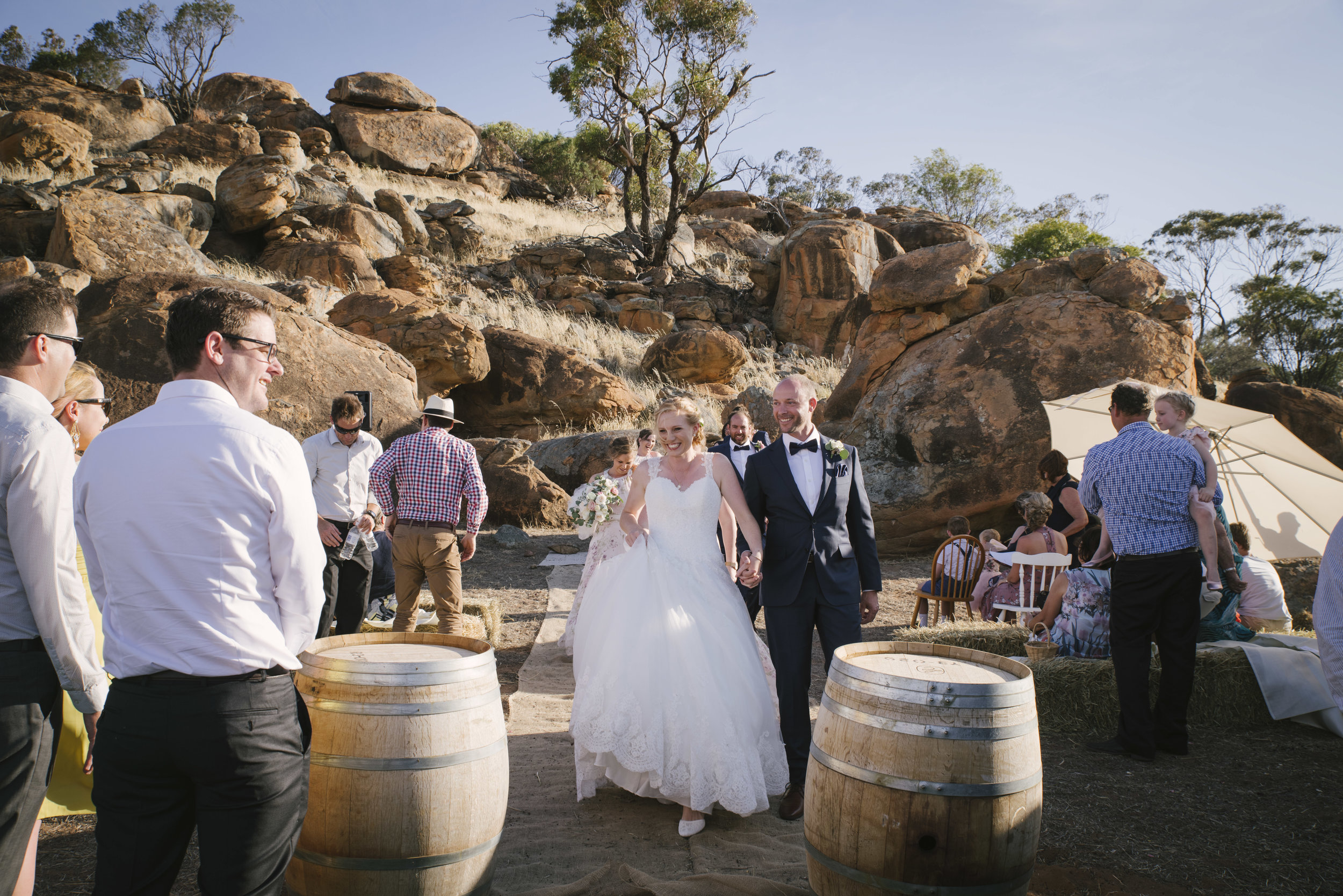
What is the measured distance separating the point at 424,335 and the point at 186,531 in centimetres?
1250

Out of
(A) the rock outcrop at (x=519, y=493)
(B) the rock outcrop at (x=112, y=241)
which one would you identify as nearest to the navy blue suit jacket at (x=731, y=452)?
(A) the rock outcrop at (x=519, y=493)

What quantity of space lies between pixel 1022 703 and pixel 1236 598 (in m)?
4.37

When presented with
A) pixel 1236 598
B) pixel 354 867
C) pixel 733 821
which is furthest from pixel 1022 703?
pixel 1236 598

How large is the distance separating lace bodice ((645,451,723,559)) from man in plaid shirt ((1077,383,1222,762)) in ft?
7.38

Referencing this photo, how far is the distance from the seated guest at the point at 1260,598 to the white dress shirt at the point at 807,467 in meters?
4.15

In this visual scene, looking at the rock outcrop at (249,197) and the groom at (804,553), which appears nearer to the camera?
the groom at (804,553)

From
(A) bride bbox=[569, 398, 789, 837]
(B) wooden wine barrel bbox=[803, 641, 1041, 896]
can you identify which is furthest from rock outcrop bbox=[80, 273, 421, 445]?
(B) wooden wine barrel bbox=[803, 641, 1041, 896]

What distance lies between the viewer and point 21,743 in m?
2.22

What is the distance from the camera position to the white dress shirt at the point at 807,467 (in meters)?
4.11

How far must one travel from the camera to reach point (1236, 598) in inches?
230

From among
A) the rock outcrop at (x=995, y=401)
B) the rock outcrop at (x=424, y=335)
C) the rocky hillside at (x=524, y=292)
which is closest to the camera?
the rock outcrop at (x=995, y=401)

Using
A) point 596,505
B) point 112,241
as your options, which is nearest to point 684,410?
point 596,505

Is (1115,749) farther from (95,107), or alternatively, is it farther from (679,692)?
(95,107)

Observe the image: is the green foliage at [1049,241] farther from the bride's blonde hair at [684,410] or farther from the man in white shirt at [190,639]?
the man in white shirt at [190,639]
